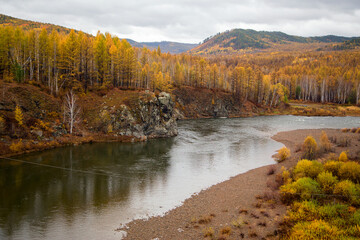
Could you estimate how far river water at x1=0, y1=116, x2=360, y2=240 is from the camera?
18.0 metres

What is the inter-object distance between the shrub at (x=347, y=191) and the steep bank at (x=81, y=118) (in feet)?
120

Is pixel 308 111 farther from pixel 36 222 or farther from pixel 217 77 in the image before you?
pixel 36 222

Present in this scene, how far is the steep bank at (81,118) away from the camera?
36.5 metres

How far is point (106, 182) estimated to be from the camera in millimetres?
26562

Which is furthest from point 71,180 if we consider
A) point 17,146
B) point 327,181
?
point 327,181

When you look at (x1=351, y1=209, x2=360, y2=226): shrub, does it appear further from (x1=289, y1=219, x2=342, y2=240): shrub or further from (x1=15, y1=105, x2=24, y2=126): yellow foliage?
(x1=15, y1=105, x2=24, y2=126): yellow foliage

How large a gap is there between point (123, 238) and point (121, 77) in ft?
186

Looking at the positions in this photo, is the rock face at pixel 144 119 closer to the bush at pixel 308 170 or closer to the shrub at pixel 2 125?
the shrub at pixel 2 125

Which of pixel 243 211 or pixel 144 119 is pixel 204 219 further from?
pixel 144 119

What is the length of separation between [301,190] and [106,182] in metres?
20.2

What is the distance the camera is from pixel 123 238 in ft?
53.2

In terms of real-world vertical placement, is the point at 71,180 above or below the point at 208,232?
below

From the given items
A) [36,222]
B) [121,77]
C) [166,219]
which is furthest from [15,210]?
[121,77]

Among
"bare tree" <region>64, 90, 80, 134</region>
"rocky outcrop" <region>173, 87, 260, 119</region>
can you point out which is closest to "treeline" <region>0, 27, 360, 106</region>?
"bare tree" <region>64, 90, 80, 134</region>
